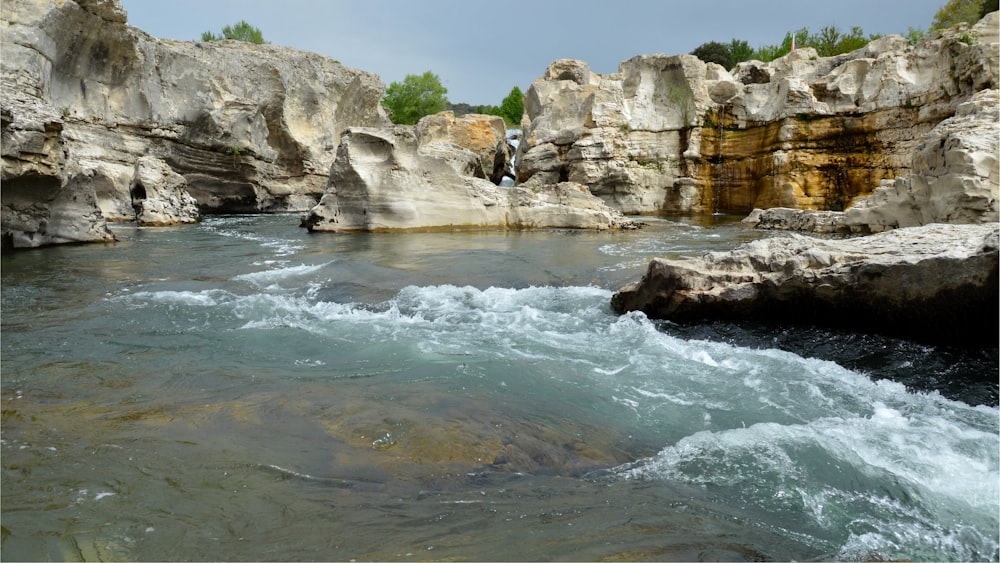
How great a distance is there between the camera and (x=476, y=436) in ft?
10.9

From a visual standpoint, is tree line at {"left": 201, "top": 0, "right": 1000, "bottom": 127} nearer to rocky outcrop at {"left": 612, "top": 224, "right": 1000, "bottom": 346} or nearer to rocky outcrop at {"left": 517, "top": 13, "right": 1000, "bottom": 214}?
rocky outcrop at {"left": 517, "top": 13, "right": 1000, "bottom": 214}

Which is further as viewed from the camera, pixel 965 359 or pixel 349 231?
pixel 349 231

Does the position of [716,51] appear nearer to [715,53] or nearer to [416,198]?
[715,53]

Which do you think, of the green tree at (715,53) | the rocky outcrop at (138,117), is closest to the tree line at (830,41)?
the green tree at (715,53)

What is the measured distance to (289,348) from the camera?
5.09m

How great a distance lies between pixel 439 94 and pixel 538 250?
146ft

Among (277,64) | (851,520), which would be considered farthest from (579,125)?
(851,520)

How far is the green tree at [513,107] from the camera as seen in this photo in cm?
5572

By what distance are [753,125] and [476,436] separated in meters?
19.9

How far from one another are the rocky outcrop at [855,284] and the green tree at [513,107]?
170 feet

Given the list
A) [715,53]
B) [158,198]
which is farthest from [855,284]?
[715,53]

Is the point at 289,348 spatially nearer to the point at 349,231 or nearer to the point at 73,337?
the point at 73,337

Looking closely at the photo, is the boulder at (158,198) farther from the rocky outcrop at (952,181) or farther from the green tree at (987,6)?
the green tree at (987,6)

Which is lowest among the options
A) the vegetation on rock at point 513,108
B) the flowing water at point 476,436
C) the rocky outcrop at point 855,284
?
the flowing water at point 476,436
